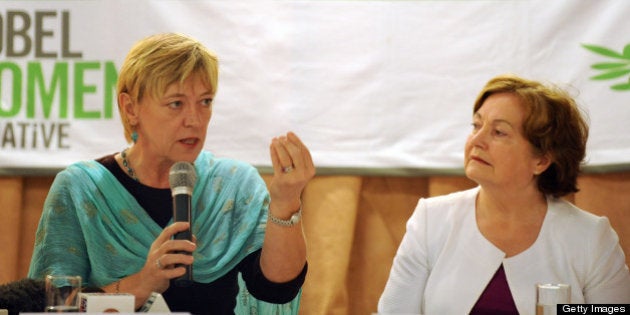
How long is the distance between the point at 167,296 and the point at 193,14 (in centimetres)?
99

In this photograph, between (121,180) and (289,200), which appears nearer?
(289,200)

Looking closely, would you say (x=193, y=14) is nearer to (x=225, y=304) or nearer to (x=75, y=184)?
(x=75, y=184)

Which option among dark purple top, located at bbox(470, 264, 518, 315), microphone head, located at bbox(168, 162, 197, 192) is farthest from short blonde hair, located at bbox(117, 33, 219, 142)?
dark purple top, located at bbox(470, 264, 518, 315)

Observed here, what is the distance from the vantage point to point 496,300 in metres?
2.93

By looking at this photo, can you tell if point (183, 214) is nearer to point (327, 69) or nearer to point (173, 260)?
point (173, 260)

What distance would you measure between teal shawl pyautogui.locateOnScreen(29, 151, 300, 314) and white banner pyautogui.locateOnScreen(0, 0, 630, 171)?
0.39m

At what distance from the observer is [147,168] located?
2.85 metres

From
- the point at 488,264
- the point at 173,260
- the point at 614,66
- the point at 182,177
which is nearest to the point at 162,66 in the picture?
the point at 182,177

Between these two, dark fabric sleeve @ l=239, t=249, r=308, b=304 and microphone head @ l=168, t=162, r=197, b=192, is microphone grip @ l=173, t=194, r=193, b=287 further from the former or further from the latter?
dark fabric sleeve @ l=239, t=249, r=308, b=304

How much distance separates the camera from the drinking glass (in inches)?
83.8

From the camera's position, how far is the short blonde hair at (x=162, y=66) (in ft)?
9.15

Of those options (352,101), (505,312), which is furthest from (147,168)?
(505,312)

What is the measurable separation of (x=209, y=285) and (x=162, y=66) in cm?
63

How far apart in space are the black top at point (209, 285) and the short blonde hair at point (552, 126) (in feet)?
2.73
